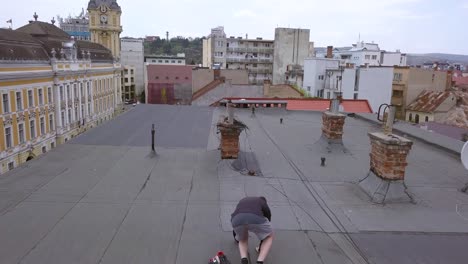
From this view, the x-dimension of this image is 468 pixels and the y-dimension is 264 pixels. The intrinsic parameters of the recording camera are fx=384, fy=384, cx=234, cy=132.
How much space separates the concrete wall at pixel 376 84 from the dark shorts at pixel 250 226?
132ft

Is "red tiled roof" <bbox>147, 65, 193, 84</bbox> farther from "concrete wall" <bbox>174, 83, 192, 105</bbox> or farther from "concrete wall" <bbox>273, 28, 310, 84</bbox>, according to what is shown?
"concrete wall" <bbox>273, 28, 310, 84</bbox>

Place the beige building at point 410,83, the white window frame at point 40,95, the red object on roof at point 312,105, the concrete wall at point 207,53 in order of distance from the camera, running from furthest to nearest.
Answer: the concrete wall at point 207,53
the beige building at point 410,83
the white window frame at point 40,95
the red object on roof at point 312,105

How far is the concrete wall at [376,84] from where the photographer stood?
42.2m

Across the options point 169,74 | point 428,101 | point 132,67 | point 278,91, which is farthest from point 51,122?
point 132,67

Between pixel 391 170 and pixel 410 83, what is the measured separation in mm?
42428

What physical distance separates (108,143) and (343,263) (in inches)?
350

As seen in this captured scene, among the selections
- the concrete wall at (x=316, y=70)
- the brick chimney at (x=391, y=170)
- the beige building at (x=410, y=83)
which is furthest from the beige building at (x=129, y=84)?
the brick chimney at (x=391, y=170)

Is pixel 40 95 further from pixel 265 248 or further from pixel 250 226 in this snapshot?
pixel 265 248

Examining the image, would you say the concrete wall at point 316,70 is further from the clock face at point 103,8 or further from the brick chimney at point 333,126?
the brick chimney at point 333,126

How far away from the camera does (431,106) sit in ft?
140

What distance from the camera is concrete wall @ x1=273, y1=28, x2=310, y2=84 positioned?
2788 inches

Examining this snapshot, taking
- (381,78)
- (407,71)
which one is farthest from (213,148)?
(407,71)

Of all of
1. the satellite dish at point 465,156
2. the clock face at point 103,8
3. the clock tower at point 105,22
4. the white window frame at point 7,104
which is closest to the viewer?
the satellite dish at point 465,156

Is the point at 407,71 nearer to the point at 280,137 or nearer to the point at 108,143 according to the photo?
the point at 280,137
